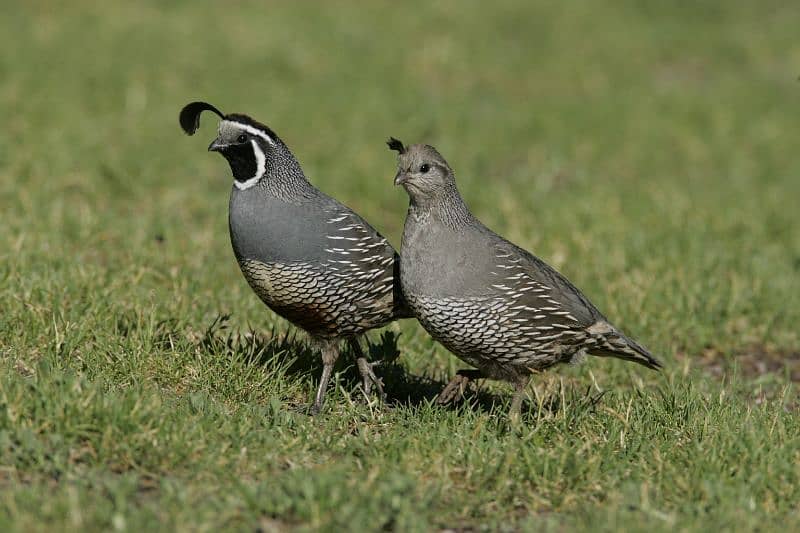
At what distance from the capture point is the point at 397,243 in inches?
313

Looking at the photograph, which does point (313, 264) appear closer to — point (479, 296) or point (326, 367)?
point (326, 367)

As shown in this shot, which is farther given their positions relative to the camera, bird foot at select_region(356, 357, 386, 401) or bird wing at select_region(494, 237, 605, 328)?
bird foot at select_region(356, 357, 386, 401)

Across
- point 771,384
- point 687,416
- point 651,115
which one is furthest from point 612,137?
point 687,416

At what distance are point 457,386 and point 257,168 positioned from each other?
1.33 metres

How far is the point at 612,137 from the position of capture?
1020 cm

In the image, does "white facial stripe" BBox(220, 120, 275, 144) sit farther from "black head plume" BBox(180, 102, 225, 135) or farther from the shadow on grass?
the shadow on grass

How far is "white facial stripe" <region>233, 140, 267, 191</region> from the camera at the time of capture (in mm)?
4855

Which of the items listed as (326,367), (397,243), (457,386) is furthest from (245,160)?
(397,243)

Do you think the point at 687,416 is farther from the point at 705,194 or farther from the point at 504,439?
the point at 705,194

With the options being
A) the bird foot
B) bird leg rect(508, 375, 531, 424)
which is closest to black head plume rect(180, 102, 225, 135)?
the bird foot

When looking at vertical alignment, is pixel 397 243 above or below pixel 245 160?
below

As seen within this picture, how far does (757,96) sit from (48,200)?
748 centimetres

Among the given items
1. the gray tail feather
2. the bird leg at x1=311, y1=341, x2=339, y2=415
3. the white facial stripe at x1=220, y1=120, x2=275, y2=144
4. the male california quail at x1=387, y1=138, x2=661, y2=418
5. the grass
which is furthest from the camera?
the gray tail feather

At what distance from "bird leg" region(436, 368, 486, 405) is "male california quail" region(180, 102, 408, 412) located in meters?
0.29
